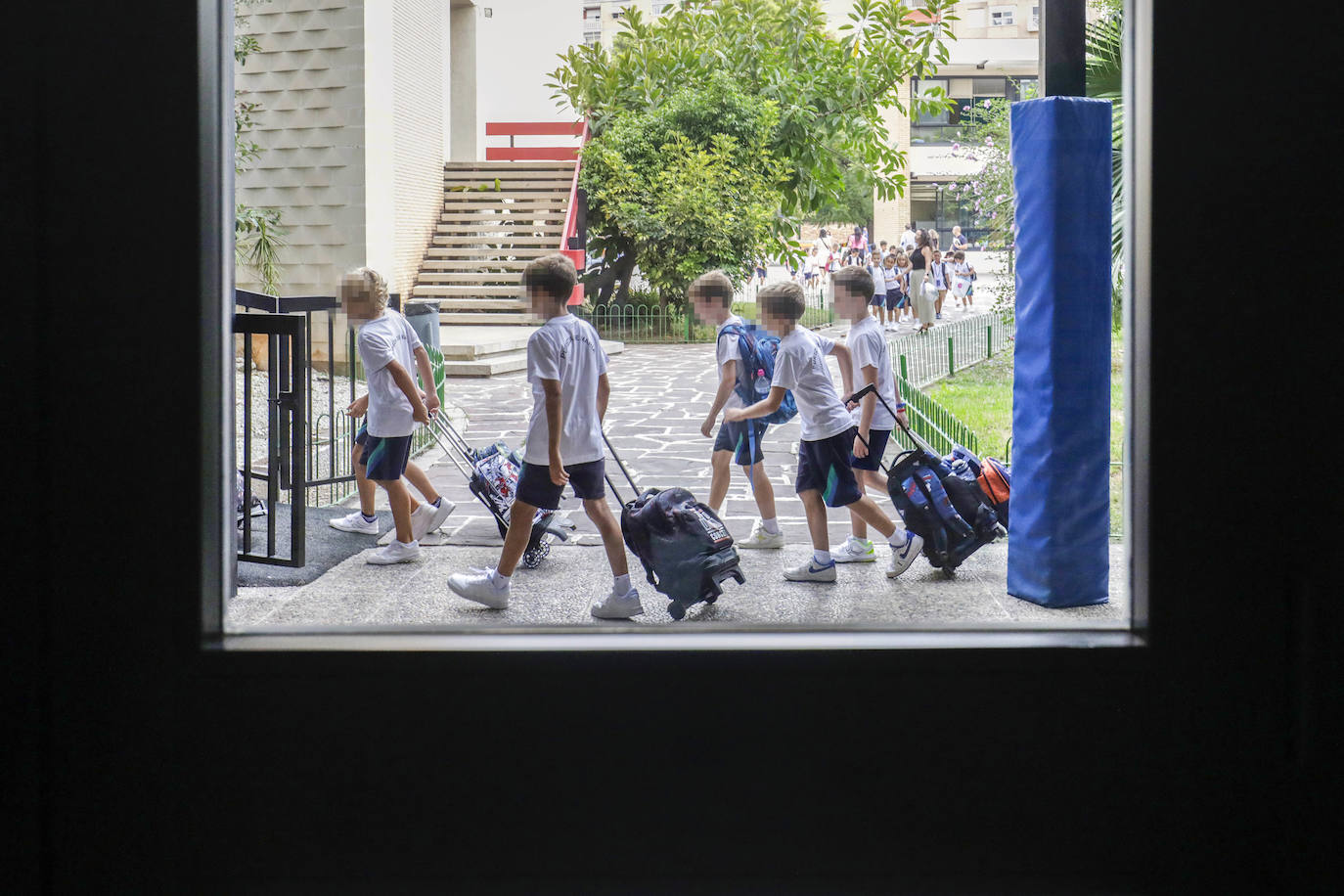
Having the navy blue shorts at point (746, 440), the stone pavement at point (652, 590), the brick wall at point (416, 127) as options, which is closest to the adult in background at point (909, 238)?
the stone pavement at point (652, 590)

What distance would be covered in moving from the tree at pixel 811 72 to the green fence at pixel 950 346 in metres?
1.17

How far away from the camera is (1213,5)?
2670mm

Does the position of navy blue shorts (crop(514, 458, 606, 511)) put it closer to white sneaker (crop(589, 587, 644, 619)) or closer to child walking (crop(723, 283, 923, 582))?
white sneaker (crop(589, 587, 644, 619))

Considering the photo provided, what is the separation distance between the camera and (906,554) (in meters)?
5.66

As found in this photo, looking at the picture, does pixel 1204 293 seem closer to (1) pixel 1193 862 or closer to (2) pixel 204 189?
(1) pixel 1193 862

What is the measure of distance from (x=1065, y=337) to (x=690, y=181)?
5036 mm

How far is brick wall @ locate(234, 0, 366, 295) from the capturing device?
11.4m

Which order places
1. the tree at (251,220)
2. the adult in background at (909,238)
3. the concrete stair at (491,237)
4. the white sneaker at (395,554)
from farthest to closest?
1. the concrete stair at (491,237)
2. the tree at (251,220)
3. the adult in background at (909,238)
4. the white sneaker at (395,554)

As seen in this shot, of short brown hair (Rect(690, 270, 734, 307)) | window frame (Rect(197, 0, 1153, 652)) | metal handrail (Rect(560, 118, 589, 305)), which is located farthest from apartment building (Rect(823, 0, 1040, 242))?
window frame (Rect(197, 0, 1153, 652))

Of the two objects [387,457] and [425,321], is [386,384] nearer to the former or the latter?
[387,457]

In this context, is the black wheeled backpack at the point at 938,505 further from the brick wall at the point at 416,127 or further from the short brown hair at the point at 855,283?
the brick wall at the point at 416,127

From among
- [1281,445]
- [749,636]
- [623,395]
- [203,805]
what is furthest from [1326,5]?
[623,395]

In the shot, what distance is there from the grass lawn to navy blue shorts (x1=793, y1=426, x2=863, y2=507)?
280 centimetres

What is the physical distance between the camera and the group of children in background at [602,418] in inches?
183
